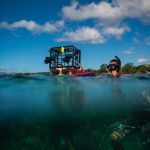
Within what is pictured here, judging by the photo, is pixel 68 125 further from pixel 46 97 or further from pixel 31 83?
pixel 31 83

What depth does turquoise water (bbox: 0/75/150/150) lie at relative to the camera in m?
17.0

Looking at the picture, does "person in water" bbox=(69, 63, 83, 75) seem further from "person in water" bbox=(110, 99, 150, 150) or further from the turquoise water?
"person in water" bbox=(110, 99, 150, 150)

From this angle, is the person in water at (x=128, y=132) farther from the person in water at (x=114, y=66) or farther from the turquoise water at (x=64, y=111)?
the person in water at (x=114, y=66)

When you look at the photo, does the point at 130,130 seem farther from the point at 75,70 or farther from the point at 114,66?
the point at 75,70

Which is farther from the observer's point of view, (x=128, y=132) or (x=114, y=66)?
(x=114, y=66)

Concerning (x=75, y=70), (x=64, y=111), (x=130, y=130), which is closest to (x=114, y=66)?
(x=64, y=111)

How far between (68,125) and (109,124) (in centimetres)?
386

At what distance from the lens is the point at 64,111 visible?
18.5 metres

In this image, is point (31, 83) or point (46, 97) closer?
point (46, 97)

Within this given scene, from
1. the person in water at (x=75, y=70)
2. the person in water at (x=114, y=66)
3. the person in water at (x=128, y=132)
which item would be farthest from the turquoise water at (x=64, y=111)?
the person in water at (x=75, y=70)

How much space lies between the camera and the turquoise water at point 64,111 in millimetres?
16969

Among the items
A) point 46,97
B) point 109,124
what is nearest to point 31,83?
point 46,97

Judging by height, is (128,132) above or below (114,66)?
below

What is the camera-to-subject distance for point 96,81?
23641 mm
